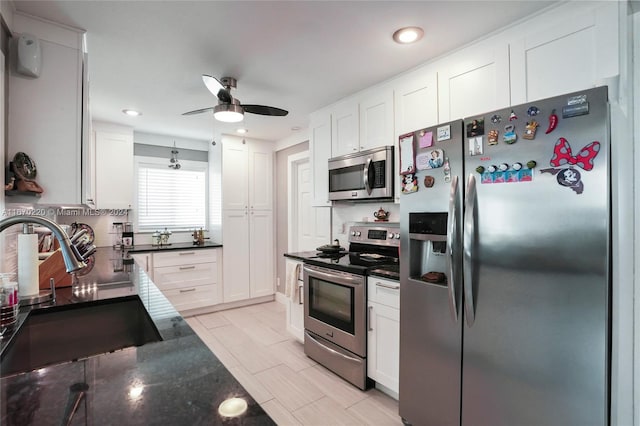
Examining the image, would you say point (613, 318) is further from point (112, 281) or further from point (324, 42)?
point (112, 281)

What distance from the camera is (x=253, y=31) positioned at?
1.92 metres

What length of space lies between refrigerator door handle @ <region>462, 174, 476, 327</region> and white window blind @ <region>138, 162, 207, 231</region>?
417 cm

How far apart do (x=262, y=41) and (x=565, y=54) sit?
68.5 inches

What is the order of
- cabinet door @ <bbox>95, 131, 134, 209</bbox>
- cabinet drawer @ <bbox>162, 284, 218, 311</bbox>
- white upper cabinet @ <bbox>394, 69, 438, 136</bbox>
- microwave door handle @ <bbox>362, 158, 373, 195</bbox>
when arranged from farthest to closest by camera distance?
cabinet drawer @ <bbox>162, 284, 218, 311</bbox> < cabinet door @ <bbox>95, 131, 134, 209</bbox> < microwave door handle @ <bbox>362, 158, 373, 195</bbox> < white upper cabinet @ <bbox>394, 69, 438, 136</bbox>

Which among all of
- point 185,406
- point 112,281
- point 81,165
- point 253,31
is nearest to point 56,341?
point 112,281

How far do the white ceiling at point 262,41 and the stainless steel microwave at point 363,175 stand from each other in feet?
2.07

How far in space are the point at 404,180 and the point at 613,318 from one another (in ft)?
3.80

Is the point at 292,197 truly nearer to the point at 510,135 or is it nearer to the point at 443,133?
the point at 443,133

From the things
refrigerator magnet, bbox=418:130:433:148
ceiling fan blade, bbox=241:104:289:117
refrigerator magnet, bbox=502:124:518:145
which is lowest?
refrigerator magnet, bbox=502:124:518:145

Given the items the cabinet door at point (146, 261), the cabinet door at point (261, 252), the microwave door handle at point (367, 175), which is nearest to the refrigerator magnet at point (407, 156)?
the microwave door handle at point (367, 175)

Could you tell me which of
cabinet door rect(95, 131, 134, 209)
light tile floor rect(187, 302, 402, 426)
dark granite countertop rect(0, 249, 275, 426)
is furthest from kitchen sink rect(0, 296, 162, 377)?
cabinet door rect(95, 131, 134, 209)

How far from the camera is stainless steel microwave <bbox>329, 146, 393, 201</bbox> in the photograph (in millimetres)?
2541

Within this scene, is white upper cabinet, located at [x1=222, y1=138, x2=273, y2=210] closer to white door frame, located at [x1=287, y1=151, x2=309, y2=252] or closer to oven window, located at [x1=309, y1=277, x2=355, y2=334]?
white door frame, located at [x1=287, y1=151, x2=309, y2=252]

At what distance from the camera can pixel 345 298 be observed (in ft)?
8.07
